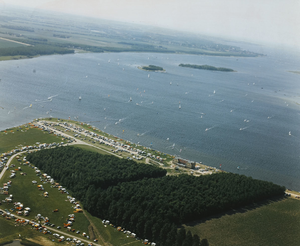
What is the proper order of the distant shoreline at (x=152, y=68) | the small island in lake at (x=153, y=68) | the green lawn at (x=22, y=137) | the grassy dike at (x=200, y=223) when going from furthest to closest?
1. the small island in lake at (x=153, y=68)
2. the distant shoreline at (x=152, y=68)
3. the green lawn at (x=22, y=137)
4. the grassy dike at (x=200, y=223)

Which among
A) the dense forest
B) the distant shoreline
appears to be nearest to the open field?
the dense forest

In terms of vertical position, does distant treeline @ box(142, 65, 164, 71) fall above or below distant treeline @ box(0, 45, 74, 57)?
below

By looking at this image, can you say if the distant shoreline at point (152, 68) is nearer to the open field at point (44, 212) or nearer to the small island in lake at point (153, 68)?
the small island in lake at point (153, 68)

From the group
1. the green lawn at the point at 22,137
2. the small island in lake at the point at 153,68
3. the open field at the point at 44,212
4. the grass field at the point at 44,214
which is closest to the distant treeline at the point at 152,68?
the small island in lake at the point at 153,68

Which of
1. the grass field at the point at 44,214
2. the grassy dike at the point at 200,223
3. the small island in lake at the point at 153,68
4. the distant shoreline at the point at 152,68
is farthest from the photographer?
the small island in lake at the point at 153,68

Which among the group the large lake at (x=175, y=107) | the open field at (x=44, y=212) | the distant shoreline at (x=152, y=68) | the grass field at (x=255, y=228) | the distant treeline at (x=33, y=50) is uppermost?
the distant treeline at (x=33, y=50)

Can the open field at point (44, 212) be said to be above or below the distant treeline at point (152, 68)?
below

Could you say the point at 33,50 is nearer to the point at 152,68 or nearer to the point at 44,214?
the point at 152,68

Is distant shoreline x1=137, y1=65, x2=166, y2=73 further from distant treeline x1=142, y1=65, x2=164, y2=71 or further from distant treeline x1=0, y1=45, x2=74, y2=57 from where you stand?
distant treeline x1=0, y1=45, x2=74, y2=57
